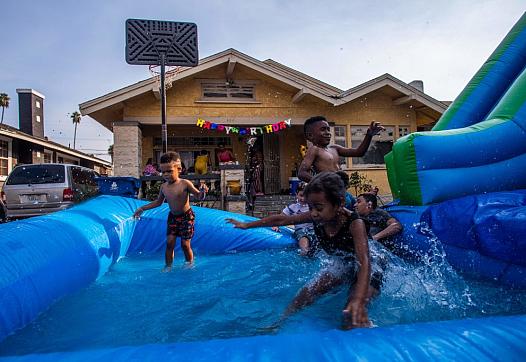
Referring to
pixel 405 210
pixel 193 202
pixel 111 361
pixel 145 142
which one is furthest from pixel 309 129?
pixel 145 142

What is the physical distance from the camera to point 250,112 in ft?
40.4

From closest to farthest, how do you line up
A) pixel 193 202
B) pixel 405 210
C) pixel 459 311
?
pixel 459 311, pixel 405 210, pixel 193 202

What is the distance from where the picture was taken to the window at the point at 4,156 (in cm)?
1553

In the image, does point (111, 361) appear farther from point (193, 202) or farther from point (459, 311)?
point (193, 202)

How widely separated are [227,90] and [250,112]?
38.4 inches

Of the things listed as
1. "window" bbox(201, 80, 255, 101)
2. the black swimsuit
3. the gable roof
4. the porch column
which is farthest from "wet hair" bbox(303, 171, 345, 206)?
the gable roof

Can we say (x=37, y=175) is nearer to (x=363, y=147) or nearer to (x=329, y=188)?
(x=363, y=147)

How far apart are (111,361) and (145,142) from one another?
11.7 metres

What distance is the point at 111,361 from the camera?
4.39ft

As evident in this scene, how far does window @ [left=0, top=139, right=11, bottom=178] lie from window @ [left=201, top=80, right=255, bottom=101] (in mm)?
9260

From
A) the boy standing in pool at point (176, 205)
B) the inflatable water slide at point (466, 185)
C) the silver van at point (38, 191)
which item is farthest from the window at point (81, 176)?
the inflatable water slide at point (466, 185)

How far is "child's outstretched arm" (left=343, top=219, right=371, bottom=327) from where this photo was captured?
1957 mm

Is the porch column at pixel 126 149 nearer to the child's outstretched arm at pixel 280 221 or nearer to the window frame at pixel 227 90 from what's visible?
the window frame at pixel 227 90

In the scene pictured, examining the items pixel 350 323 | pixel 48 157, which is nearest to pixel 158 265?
pixel 350 323
